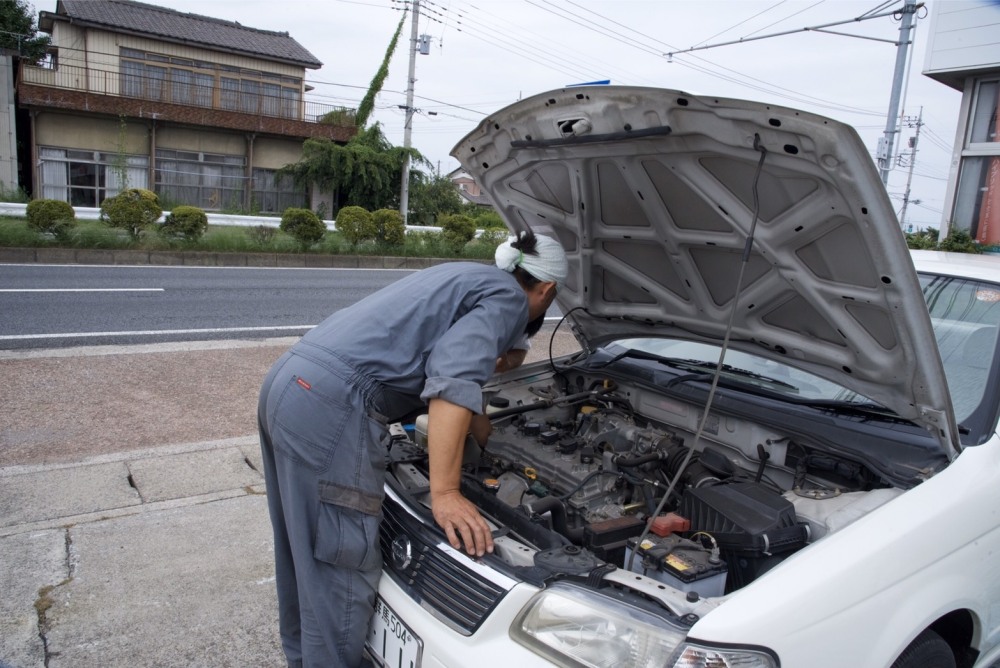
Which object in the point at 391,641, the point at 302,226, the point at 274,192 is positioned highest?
the point at 274,192

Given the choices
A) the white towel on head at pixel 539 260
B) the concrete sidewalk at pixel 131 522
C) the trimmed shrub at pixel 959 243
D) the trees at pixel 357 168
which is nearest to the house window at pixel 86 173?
the trees at pixel 357 168

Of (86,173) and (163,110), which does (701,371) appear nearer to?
(163,110)

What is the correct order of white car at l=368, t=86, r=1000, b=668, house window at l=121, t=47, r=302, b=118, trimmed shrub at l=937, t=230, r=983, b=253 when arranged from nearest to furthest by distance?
white car at l=368, t=86, r=1000, b=668 < trimmed shrub at l=937, t=230, r=983, b=253 < house window at l=121, t=47, r=302, b=118

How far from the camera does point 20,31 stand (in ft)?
97.6

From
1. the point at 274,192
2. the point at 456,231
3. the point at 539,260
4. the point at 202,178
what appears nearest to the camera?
the point at 539,260

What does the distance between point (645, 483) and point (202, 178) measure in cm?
2689

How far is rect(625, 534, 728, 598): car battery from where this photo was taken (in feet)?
6.54

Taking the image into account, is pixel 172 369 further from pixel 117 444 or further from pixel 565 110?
pixel 565 110

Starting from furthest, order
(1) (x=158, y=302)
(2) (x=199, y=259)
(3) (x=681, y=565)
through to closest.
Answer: (2) (x=199, y=259)
(1) (x=158, y=302)
(3) (x=681, y=565)

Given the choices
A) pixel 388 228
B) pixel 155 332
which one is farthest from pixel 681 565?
pixel 388 228

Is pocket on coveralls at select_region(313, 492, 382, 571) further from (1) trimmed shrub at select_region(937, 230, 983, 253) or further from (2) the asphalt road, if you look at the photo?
(1) trimmed shrub at select_region(937, 230, 983, 253)

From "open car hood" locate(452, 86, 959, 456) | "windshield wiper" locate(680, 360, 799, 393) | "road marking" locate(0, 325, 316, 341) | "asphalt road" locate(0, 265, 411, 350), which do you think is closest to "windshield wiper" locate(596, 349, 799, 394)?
"windshield wiper" locate(680, 360, 799, 393)

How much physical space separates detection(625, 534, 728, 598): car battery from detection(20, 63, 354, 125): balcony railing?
86.4 feet

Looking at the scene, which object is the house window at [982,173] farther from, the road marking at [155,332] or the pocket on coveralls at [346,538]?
the pocket on coveralls at [346,538]
